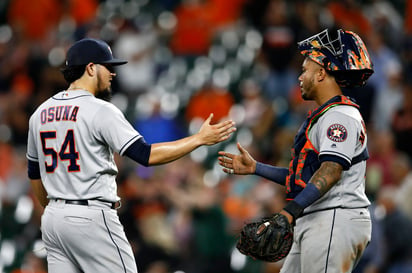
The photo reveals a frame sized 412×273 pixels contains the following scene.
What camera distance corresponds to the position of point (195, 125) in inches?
415

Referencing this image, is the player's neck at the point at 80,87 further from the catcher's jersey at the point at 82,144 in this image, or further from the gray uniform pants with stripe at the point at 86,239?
the gray uniform pants with stripe at the point at 86,239

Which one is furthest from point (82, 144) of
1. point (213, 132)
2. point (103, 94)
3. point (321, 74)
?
point (321, 74)

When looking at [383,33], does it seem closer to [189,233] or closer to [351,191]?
[189,233]

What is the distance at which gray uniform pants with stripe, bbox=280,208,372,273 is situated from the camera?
14.5 ft

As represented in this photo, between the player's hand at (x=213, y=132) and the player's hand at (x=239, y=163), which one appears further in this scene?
the player's hand at (x=239, y=163)

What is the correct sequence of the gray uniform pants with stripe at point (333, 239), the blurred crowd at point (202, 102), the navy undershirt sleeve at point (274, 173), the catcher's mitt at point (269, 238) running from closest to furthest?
the catcher's mitt at point (269, 238), the gray uniform pants with stripe at point (333, 239), the navy undershirt sleeve at point (274, 173), the blurred crowd at point (202, 102)

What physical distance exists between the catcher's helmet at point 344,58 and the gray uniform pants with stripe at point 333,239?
806 mm

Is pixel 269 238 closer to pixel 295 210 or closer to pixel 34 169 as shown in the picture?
pixel 295 210

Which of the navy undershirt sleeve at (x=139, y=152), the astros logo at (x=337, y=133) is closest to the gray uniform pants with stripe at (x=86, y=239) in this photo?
the navy undershirt sleeve at (x=139, y=152)

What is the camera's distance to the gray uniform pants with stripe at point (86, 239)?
453cm

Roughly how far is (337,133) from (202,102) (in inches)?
263

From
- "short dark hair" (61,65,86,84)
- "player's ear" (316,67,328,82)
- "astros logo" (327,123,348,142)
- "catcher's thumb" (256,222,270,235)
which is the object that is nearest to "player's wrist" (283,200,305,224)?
"catcher's thumb" (256,222,270,235)

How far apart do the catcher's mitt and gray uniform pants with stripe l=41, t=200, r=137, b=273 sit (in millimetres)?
768

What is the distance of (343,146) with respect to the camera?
4344 millimetres
